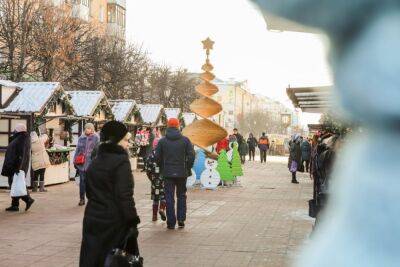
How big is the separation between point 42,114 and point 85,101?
15.4ft

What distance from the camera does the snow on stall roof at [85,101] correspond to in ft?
67.0

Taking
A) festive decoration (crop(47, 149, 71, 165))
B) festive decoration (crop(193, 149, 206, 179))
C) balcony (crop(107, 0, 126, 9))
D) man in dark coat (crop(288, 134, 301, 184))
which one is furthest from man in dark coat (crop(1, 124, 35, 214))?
balcony (crop(107, 0, 126, 9))

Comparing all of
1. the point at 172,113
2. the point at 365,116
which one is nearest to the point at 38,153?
the point at 365,116

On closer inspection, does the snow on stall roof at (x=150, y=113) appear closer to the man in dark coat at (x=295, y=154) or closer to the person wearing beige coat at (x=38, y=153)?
the man in dark coat at (x=295, y=154)

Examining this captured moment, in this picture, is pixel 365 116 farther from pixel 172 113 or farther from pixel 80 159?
pixel 172 113

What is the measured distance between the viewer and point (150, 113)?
30.6 m

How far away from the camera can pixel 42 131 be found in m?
17.6

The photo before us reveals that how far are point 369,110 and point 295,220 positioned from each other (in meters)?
10.2

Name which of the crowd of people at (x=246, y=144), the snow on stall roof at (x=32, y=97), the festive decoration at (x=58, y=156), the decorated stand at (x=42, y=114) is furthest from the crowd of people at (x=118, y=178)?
the crowd of people at (x=246, y=144)

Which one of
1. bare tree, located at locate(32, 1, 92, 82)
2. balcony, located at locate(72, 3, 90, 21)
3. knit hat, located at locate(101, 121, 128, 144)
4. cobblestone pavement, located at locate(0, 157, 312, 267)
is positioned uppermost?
balcony, located at locate(72, 3, 90, 21)

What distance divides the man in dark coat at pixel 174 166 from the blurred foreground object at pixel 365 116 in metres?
8.54

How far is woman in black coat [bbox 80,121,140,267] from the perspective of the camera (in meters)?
4.67

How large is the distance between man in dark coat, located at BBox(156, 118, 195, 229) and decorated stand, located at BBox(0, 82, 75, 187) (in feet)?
19.7

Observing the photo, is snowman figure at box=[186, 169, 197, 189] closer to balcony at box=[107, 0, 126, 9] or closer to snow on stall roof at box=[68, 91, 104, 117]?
snow on stall roof at box=[68, 91, 104, 117]
